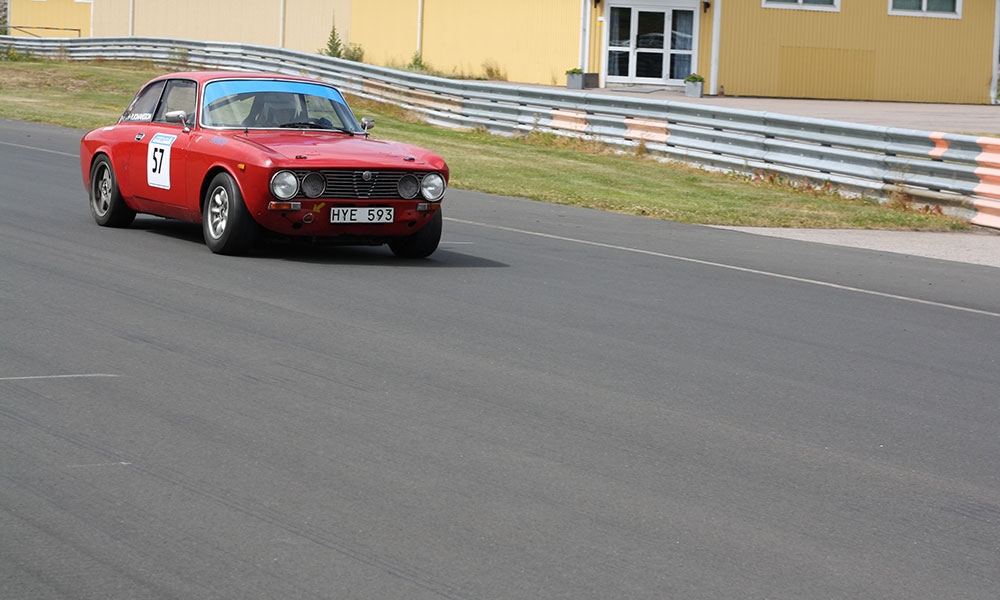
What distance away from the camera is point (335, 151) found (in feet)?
34.2

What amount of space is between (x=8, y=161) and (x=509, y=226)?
7813 mm

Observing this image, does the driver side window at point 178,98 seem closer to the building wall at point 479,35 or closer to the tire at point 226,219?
the tire at point 226,219

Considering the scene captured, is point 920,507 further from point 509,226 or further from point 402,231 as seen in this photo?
point 509,226

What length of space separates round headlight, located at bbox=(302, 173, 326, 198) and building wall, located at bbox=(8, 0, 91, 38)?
4955cm

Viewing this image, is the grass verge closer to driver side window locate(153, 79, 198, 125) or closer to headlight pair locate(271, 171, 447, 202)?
headlight pair locate(271, 171, 447, 202)

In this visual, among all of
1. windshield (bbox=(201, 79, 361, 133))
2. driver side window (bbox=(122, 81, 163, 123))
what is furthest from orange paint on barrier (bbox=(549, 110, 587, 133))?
windshield (bbox=(201, 79, 361, 133))

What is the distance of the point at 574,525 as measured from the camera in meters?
4.58

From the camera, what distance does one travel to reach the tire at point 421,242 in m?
10.9

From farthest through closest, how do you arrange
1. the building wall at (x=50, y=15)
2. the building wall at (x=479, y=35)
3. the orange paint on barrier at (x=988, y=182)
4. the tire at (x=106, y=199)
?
the building wall at (x=50, y=15) < the building wall at (x=479, y=35) < the orange paint on barrier at (x=988, y=182) < the tire at (x=106, y=199)

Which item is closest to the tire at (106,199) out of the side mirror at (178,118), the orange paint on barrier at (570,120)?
the side mirror at (178,118)

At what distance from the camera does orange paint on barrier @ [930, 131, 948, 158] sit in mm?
17234

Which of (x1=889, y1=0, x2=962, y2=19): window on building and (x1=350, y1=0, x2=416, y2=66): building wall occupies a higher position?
(x1=889, y1=0, x2=962, y2=19): window on building

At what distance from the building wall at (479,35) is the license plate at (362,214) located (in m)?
27.7

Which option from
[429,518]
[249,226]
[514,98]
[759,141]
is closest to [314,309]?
[249,226]
